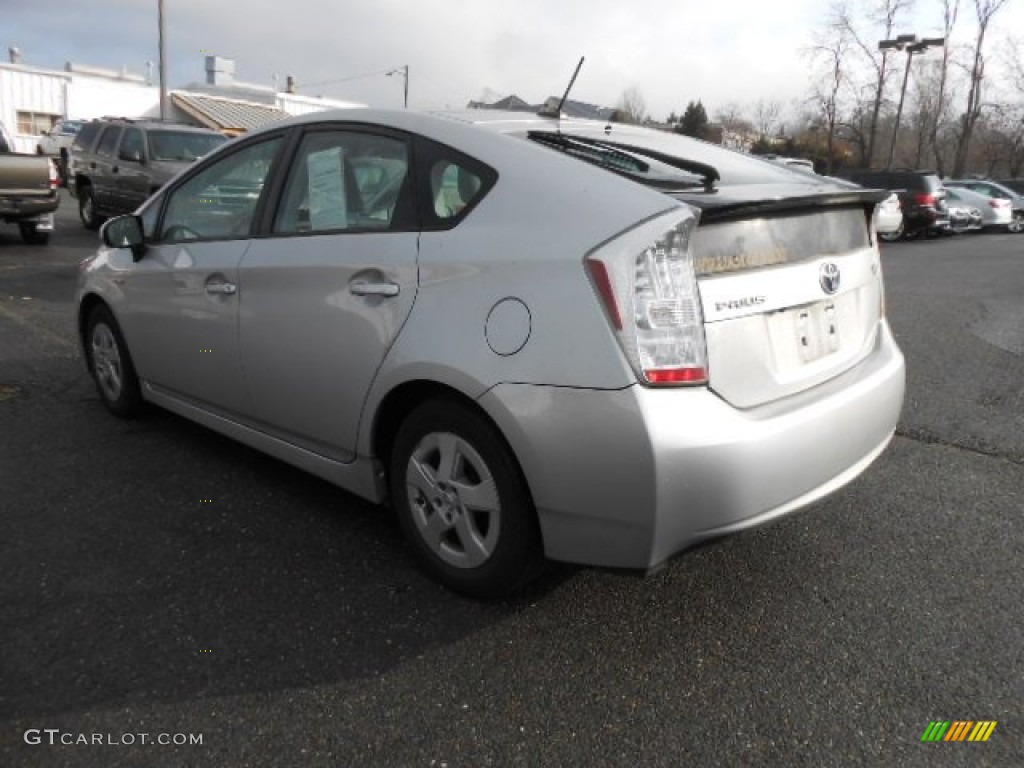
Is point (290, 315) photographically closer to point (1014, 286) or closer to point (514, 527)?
point (514, 527)

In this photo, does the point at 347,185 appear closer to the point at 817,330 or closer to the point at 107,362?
the point at 817,330

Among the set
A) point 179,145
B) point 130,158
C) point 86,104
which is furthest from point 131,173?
point 86,104

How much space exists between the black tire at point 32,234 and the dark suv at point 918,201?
660 inches

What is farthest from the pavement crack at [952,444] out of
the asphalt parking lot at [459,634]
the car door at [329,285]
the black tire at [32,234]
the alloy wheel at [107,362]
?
the black tire at [32,234]

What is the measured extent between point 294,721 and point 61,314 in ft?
20.2

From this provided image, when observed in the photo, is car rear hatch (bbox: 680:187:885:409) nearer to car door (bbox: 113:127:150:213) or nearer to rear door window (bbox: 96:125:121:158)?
car door (bbox: 113:127:150:213)

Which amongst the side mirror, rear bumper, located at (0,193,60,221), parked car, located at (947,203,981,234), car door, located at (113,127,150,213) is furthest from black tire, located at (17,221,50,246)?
parked car, located at (947,203,981,234)

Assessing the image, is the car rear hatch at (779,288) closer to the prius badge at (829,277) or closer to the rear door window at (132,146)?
the prius badge at (829,277)

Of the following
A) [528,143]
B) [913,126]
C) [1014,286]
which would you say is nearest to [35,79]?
[1014,286]

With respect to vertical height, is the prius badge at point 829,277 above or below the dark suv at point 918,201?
below

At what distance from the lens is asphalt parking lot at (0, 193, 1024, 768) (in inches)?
81.0

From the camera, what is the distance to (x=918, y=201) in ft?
61.3

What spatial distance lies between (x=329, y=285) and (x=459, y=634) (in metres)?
1.26

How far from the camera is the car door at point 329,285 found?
2680 mm
